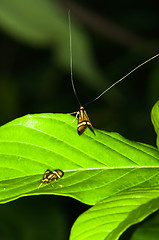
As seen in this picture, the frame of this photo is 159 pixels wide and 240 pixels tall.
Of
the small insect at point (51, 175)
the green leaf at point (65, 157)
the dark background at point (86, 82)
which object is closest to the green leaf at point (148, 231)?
the green leaf at point (65, 157)

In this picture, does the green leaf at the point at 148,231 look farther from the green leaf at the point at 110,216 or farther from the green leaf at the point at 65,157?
the green leaf at the point at 65,157

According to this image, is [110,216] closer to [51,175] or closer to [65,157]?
[51,175]

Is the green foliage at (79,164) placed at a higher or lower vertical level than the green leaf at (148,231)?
higher

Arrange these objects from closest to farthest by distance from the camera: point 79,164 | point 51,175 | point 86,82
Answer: point 51,175 < point 79,164 < point 86,82

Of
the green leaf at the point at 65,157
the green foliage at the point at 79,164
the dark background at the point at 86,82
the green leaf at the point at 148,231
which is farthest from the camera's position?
the dark background at the point at 86,82

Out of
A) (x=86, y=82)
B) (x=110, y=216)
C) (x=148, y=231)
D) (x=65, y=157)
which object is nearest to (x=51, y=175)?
(x=65, y=157)

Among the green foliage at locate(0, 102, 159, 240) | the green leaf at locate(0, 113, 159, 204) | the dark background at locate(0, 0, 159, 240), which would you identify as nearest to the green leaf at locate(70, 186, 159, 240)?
the green foliage at locate(0, 102, 159, 240)
